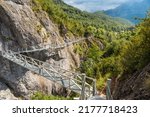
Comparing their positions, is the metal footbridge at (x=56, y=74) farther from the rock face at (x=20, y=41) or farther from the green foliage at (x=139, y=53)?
the green foliage at (x=139, y=53)

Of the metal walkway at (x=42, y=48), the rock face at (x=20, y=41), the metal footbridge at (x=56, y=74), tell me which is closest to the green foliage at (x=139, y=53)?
the metal footbridge at (x=56, y=74)

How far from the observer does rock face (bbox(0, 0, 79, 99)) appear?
38.1 m

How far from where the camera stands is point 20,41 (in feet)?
129

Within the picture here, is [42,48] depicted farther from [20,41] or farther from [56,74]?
[56,74]

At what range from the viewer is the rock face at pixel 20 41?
125 ft

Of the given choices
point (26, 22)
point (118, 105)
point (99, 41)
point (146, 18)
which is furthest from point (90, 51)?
point (118, 105)

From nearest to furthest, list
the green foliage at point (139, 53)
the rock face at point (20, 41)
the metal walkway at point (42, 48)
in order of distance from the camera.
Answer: the green foliage at point (139, 53)
the rock face at point (20, 41)
the metal walkway at point (42, 48)

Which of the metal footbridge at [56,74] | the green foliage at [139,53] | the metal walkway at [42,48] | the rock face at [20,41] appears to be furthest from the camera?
the metal walkway at [42,48]

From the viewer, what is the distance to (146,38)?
1289 cm

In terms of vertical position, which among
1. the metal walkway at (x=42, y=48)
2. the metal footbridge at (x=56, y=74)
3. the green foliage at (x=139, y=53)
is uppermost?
the green foliage at (x=139, y=53)

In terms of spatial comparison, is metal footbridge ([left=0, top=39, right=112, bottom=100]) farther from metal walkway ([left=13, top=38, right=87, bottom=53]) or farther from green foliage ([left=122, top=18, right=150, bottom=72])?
green foliage ([left=122, top=18, right=150, bottom=72])

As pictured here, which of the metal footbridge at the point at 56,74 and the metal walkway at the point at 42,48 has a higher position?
the metal footbridge at the point at 56,74

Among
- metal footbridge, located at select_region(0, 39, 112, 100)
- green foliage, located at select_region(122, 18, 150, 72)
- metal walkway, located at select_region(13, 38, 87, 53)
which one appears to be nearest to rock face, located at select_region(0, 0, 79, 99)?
metal walkway, located at select_region(13, 38, 87, 53)

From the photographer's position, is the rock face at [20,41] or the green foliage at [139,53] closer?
the green foliage at [139,53]
